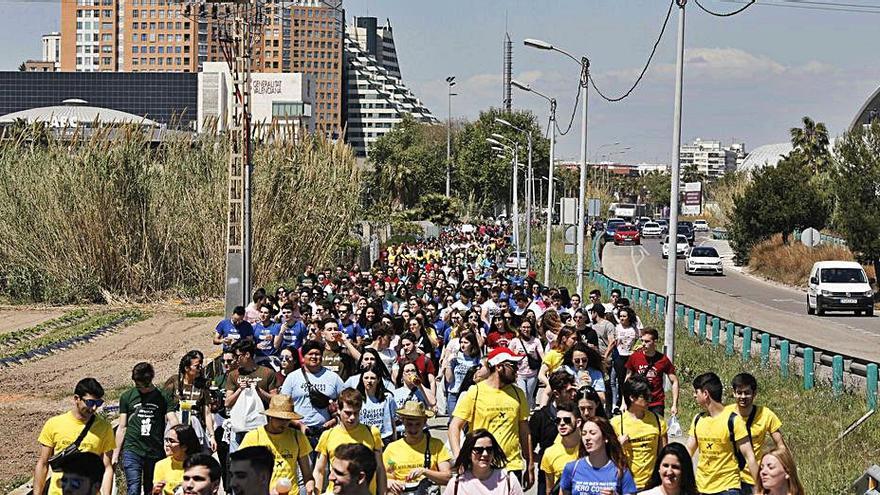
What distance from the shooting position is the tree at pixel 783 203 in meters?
64.9

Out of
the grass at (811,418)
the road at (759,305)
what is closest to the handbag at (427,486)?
the grass at (811,418)

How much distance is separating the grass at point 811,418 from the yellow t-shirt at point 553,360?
2.56 meters

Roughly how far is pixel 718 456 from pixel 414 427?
213cm

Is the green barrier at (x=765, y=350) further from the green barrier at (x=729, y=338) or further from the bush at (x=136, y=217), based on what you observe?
the bush at (x=136, y=217)

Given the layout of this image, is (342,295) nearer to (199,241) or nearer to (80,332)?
(80,332)

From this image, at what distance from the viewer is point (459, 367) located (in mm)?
13281

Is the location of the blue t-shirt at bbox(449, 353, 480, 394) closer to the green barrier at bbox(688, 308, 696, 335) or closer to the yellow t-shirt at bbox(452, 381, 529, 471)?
the yellow t-shirt at bbox(452, 381, 529, 471)

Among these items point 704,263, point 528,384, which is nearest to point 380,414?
point 528,384

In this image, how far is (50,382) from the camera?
76.9 feet

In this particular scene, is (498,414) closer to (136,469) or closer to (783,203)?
(136,469)

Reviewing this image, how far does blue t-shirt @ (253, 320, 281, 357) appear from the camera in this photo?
15617 millimetres

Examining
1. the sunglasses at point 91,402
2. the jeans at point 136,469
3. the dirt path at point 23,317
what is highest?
the sunglasses at point 91,402

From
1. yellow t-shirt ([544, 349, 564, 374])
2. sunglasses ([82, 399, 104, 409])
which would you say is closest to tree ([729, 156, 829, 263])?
yellow t-shirt ([544, 349, 564, 374])

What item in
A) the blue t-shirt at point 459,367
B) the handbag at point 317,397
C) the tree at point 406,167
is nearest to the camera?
the handbag at point 317,397
